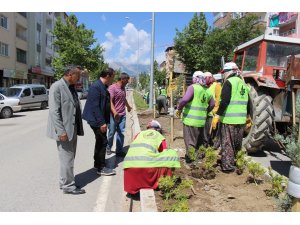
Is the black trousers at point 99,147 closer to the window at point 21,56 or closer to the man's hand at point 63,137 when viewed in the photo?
the man's hand at point 63,137

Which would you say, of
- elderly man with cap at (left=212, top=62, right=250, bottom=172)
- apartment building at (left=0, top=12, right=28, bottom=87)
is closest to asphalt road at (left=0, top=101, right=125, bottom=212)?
elderly man with cap at (left=212, top=62, right=250, bottom=172)

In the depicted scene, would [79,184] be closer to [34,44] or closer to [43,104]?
[43,104]

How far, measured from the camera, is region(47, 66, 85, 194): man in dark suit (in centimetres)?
512

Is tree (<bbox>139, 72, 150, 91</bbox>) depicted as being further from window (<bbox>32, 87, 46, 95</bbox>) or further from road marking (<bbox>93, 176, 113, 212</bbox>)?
road marking (<bbox>93, 176, 113, 212</bbox>)

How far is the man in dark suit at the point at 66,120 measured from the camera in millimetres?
5121

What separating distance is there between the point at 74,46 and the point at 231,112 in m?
38.7

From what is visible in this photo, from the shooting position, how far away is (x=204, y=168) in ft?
19.9

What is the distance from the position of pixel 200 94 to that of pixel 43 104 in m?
20.1

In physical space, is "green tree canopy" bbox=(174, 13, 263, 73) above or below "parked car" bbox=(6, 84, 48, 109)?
above

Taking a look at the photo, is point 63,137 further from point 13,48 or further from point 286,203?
point 13,48

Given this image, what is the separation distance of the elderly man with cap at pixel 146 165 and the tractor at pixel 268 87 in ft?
7.91

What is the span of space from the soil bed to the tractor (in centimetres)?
170

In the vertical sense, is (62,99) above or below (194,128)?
above

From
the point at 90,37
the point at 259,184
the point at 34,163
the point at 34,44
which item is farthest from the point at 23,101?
the point at 34,44
